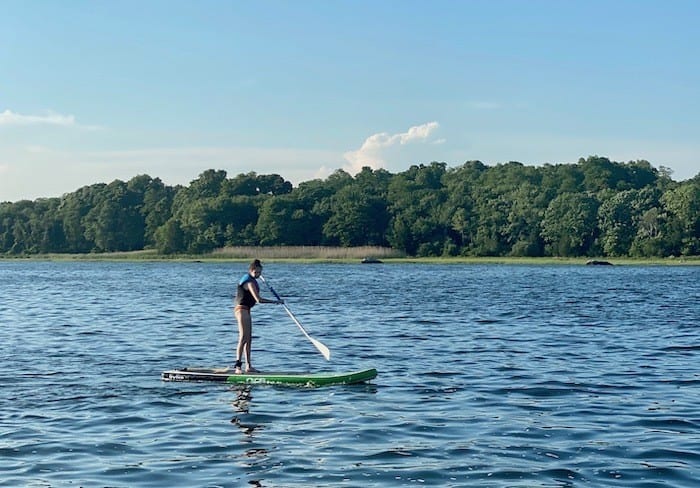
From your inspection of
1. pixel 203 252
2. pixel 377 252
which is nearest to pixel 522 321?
pixel 377 252

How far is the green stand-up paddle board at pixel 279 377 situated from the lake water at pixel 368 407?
1.00ft

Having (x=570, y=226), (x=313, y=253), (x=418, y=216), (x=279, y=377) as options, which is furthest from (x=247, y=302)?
(x=418, y=216)

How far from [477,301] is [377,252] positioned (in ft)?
284

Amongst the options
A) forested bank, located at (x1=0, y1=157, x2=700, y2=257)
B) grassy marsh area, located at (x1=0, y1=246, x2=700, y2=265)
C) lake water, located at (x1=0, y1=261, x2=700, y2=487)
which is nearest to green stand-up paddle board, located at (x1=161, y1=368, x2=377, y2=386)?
lake water, located at (x1=0, y1=261, x2=700, y2=487)

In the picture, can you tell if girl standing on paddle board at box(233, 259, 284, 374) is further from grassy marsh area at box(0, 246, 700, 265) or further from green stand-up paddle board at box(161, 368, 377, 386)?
grassy marsh area at box(0, 246, 700, 265)

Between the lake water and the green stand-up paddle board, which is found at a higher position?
the green stand-up paddle board

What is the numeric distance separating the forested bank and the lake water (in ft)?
314

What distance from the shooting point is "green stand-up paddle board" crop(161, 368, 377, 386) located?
20.7 meters

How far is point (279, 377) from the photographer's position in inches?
819

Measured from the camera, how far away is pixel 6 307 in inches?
1895

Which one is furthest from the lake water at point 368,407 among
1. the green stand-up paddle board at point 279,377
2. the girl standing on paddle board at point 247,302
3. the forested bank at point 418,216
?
the forested bank at point 418,216

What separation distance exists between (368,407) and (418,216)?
13877cm

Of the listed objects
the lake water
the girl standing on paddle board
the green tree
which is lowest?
the lake water

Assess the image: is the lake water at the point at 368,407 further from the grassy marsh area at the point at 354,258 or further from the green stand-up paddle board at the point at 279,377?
the grassy marsh area at the point at 354,258
